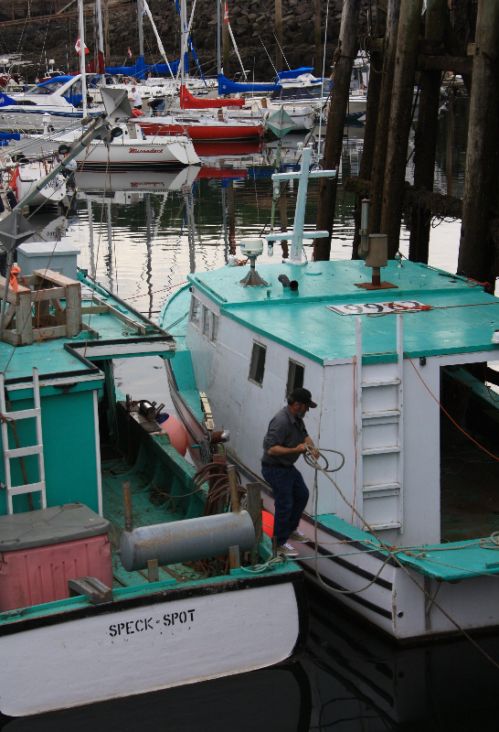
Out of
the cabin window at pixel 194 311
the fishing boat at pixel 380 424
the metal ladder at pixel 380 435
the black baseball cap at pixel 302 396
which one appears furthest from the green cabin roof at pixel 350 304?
the black baseball cap at pixel 302 396

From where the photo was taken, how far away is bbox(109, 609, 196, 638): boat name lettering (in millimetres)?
9078

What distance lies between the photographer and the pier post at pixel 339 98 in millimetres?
18609

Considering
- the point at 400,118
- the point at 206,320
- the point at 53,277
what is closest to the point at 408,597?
the point at 53,277

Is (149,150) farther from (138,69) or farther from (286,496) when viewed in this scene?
(286,496)

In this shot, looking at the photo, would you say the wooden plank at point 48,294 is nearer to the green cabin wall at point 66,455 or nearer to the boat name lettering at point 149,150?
the green cabin wall at point 66,455

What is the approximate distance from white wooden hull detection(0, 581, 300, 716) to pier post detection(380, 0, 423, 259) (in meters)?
7.62

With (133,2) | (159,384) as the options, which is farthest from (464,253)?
(133,2)

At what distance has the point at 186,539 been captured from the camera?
932 cm

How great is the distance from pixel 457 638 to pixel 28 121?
158 feet

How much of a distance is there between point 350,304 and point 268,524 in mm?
2933

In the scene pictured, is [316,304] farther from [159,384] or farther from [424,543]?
[159,384]

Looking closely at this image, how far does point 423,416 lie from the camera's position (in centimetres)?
1070

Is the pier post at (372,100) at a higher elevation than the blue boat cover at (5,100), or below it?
higher

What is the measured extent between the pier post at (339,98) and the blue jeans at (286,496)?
8.73 m
